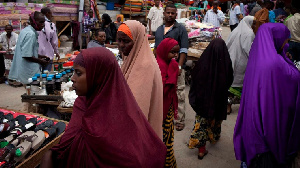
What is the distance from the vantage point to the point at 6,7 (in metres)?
6.74

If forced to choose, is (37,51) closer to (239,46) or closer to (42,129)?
(42,129)

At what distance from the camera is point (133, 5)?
37.7 feet

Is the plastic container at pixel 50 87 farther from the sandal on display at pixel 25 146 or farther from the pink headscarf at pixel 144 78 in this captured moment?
the pink headscarf at pixel 144 78

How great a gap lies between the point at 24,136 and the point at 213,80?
2.22m

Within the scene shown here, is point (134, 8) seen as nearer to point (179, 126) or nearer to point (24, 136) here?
point (179, 126)

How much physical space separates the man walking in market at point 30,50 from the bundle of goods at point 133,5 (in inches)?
298

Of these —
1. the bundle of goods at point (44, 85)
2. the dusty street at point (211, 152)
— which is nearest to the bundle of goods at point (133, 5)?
the dusty street at point (211, 152)

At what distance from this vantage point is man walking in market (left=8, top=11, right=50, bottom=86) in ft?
13.8

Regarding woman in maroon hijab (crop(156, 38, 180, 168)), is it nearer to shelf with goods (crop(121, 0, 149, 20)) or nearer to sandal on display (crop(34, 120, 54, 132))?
sandal on display (crop(34, 120, 54, 132))

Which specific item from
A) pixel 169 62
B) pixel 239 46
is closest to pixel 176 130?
pixel 169 62

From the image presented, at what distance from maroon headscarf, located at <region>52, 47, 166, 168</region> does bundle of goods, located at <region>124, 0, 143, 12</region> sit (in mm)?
10516

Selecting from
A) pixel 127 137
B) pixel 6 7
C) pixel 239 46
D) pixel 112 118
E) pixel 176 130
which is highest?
pixel 6 7

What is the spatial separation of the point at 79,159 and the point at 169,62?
1.99 m

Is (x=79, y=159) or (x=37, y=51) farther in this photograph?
(x=37, y=51)
